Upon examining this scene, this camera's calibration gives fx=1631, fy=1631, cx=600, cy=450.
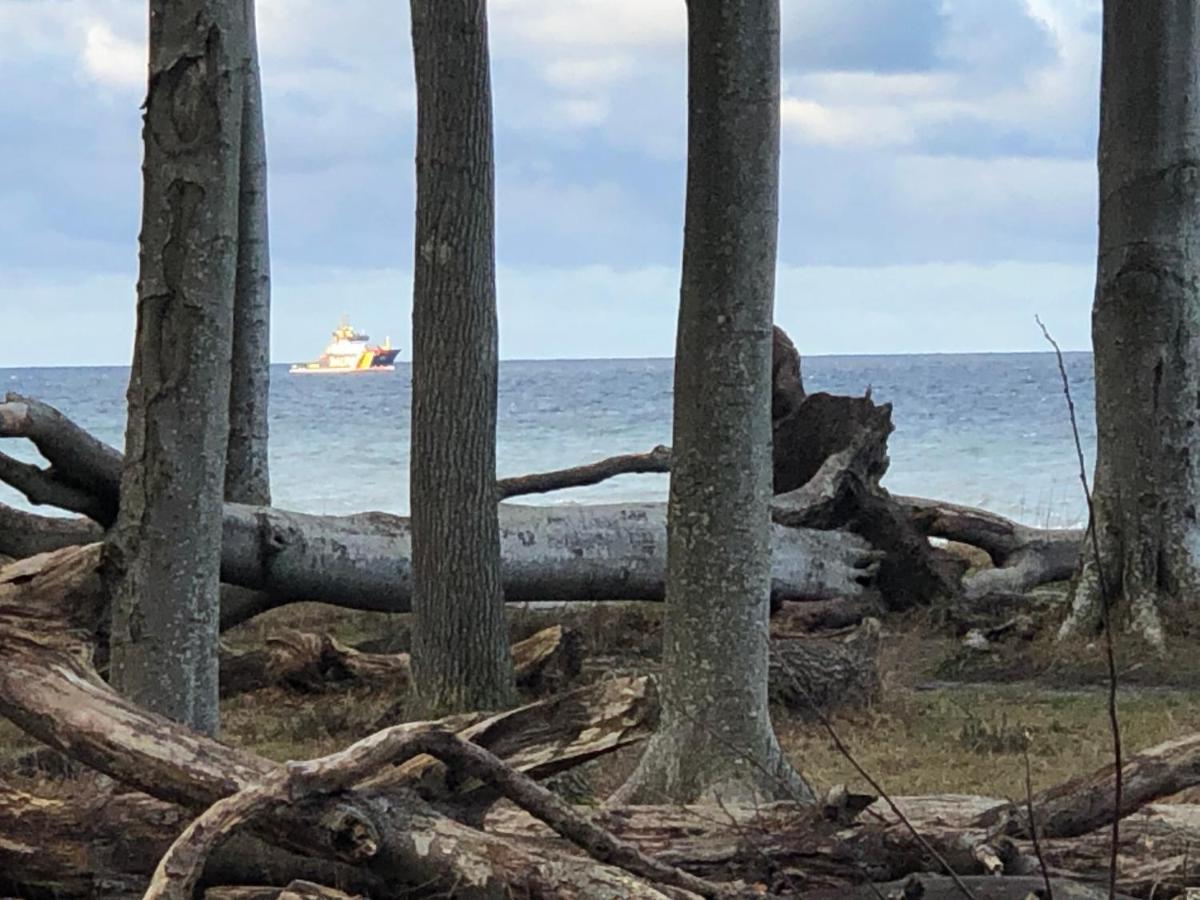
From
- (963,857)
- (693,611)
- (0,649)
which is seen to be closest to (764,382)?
(693,611)

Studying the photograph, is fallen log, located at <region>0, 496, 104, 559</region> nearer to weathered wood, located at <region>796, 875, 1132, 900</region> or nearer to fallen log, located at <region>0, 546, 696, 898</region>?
fallen log, located at <region>0, 546, 696, 898</region>

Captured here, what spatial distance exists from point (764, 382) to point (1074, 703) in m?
4.17

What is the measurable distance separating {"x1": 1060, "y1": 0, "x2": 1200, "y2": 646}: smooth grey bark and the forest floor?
24.5 inches

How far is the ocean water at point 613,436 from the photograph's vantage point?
3492cm

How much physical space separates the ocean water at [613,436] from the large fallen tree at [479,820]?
35.5ft

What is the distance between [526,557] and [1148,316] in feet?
15.1

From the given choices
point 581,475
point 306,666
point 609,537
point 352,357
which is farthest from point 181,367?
point 352,357

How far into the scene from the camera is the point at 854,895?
425 centimetres

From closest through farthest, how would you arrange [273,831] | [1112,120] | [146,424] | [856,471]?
1. [273,831]
2. [146,424]
3. [1112,120]
4. [856,471]

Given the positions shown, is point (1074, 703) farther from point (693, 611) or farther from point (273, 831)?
point (273, 831)

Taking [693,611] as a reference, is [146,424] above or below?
above

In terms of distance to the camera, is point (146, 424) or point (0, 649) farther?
point (146, 424)

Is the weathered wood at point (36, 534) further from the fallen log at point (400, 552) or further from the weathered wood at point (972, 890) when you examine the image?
the weathered wood at point (972, 890)

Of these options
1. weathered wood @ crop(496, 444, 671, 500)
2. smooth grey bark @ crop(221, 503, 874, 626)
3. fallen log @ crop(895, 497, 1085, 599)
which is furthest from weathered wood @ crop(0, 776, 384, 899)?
fallen log @ crop(895, 497, 1085, 599)
